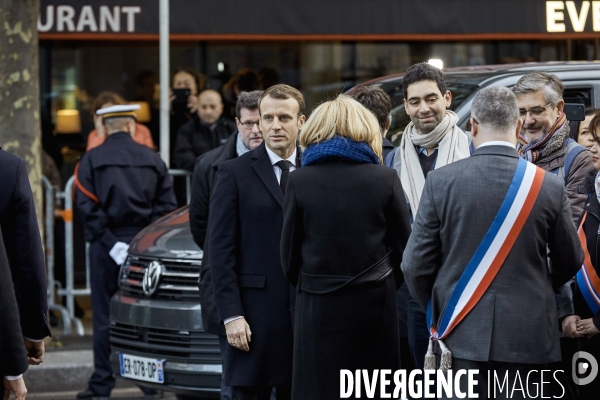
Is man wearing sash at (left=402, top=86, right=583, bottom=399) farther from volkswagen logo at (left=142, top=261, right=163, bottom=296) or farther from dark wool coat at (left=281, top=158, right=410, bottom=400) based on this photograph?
volkswagen logo at (left=142, top=261, right=163, bottom=296)

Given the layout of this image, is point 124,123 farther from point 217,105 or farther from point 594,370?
point 594,370

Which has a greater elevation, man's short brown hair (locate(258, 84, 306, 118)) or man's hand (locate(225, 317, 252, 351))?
man's short brown hair (locate(258, 84, 306, 118))

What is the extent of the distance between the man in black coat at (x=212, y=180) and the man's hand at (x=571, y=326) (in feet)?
6.07

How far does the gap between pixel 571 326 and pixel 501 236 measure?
3.57ft

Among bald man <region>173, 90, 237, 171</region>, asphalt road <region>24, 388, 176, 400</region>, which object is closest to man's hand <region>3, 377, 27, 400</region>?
asphalt road <region>24, 388, 176, 400</region>

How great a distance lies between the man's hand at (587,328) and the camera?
5273 mm

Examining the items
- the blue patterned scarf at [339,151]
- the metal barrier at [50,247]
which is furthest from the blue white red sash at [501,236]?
the metal barrier at [50,247]

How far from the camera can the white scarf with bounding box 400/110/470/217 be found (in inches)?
226

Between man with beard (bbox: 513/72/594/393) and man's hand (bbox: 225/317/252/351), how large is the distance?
160 cm

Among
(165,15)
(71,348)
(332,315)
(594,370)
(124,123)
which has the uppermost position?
(165,15)

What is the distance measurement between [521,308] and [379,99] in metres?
2.01

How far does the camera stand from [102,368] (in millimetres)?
8328

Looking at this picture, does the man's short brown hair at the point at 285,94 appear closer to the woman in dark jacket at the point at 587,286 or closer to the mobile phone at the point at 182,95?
the woman in dark jacket at the point at 587,286

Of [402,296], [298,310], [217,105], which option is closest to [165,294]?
[402,296]
